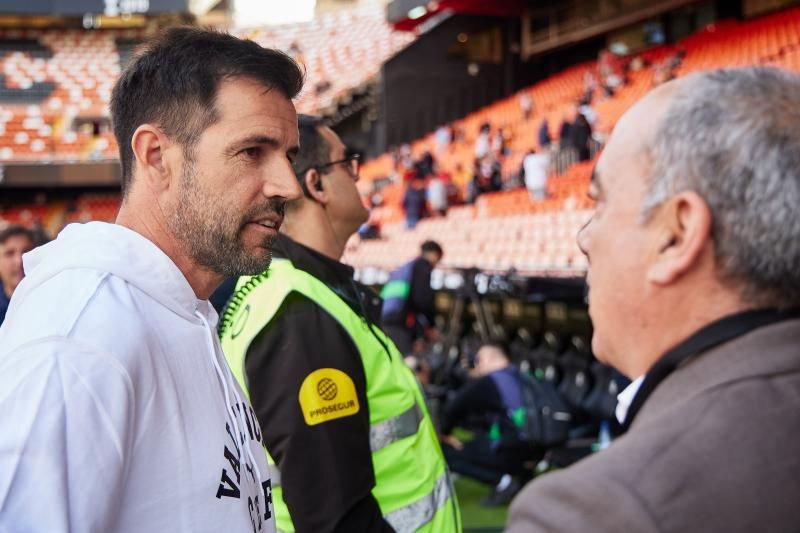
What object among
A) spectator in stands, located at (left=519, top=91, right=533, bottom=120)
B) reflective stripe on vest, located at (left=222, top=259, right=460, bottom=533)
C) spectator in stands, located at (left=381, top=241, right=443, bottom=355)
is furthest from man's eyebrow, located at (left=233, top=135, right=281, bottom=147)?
spectator in stands, located at (left=519, top=91, right=533, bottom=120)

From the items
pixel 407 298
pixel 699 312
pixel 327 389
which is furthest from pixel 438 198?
pixel 699 312

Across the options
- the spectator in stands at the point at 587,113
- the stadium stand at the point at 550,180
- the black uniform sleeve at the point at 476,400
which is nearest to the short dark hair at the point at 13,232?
the black uniform sleeve at the point at 476,400

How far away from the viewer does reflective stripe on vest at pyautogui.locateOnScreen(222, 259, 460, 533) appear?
1767mm

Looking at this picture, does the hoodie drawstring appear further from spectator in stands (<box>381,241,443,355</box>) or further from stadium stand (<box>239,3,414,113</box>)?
stadium stand (<box>239,3,414,113</box>)

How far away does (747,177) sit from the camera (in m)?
0.75

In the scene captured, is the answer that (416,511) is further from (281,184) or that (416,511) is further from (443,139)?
(443,139)

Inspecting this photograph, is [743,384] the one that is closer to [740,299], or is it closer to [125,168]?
Result: [740,299]

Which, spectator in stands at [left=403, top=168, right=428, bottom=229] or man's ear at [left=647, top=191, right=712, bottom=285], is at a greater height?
man's ear at [left=647, top=191, right=712, bottom=285]

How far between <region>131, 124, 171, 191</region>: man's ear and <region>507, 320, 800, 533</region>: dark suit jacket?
0.79 meters

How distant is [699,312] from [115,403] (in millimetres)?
641

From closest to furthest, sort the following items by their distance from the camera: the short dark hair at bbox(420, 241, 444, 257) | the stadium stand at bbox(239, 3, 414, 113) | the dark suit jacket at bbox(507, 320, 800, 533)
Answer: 1. the dark suit jacket at bbox(507, 320, 800, 533)
2. the short dark hair at bbox(420, 241, 444, 257)
3. the stadium stand at bbox(239, 3, 414, 113)

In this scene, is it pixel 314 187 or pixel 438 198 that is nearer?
pixel 314 187

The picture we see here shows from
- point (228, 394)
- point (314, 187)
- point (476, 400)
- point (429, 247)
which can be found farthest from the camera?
point (429, 247)

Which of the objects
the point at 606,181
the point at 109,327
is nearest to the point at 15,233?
the point at 109,327
